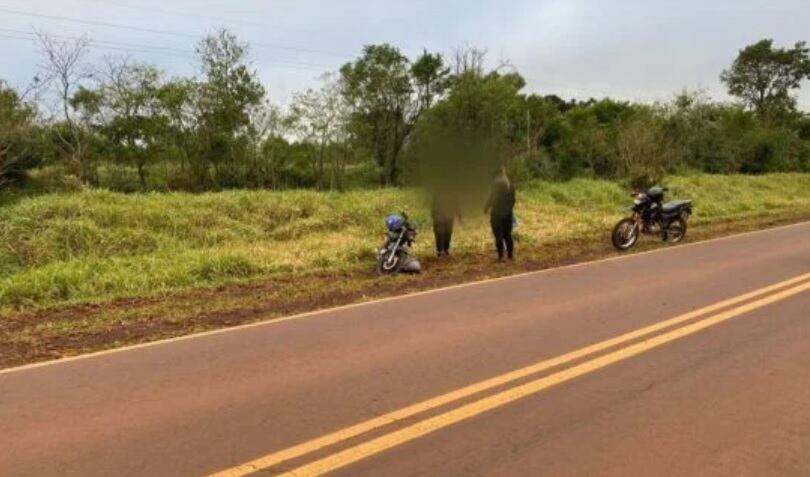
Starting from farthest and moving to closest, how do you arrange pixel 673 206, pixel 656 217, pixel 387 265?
pixel 673 206 → pixel 656 217 → pixel 387 265

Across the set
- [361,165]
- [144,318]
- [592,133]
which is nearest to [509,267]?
[144,318]

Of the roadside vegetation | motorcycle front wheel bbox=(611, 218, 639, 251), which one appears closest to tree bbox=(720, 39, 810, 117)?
the roadside vegetation

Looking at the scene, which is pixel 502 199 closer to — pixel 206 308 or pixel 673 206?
pixel 673 206

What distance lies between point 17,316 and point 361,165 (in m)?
29.2

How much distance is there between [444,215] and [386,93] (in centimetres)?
2596

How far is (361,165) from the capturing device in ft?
126

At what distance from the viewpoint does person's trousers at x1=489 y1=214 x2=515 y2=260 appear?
47.0 ft

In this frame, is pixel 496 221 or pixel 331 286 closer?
pixel 331 286

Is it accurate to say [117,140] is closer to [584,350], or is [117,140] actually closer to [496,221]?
[496,221]

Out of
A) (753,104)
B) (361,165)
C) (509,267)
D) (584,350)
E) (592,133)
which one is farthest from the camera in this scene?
(753,104)

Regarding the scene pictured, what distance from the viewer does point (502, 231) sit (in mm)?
14484

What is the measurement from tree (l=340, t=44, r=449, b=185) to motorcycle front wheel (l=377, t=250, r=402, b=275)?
25.0 m

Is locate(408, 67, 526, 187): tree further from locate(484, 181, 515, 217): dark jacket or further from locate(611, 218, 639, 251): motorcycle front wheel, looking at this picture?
locate(611, 218, 639, 251): motorcycle front wheel

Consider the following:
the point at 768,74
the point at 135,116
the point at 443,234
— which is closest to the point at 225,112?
the point at 135,116
